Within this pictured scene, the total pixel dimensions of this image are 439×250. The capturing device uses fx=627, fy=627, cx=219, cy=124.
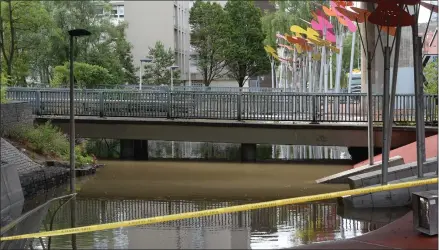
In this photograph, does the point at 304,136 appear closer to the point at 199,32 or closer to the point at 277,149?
the point at 277,149

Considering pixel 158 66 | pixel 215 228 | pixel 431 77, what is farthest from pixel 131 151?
pixel 158 66

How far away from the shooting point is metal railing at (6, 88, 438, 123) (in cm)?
2316

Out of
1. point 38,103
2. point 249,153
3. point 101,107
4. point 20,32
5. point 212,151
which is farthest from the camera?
point 20,32

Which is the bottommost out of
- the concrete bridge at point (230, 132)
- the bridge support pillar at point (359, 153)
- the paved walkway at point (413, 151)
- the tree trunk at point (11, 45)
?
the bridge support pillar at point (359, 153)

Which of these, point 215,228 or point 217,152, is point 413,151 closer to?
point 215,228

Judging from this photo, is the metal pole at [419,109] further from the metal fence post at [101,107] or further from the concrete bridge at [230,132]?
the metal fence post at [101,107]

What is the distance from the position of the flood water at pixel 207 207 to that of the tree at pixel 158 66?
94.3ft

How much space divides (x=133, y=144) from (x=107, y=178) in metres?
6.31

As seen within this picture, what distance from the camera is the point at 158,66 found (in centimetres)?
5228

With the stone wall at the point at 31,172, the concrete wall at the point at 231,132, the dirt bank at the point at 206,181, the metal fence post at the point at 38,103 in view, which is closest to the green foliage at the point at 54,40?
the metal fence post at the point at 38,103

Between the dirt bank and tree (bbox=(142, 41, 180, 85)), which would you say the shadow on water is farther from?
tree (bbox=(142, 41, 180, 85))

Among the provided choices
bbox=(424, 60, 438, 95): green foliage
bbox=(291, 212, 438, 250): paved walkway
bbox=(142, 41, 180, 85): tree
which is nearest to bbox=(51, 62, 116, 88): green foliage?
bbox=(142, 41, 180, 85): tree

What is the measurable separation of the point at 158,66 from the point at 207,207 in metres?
38.6

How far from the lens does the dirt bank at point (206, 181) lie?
1667cm
